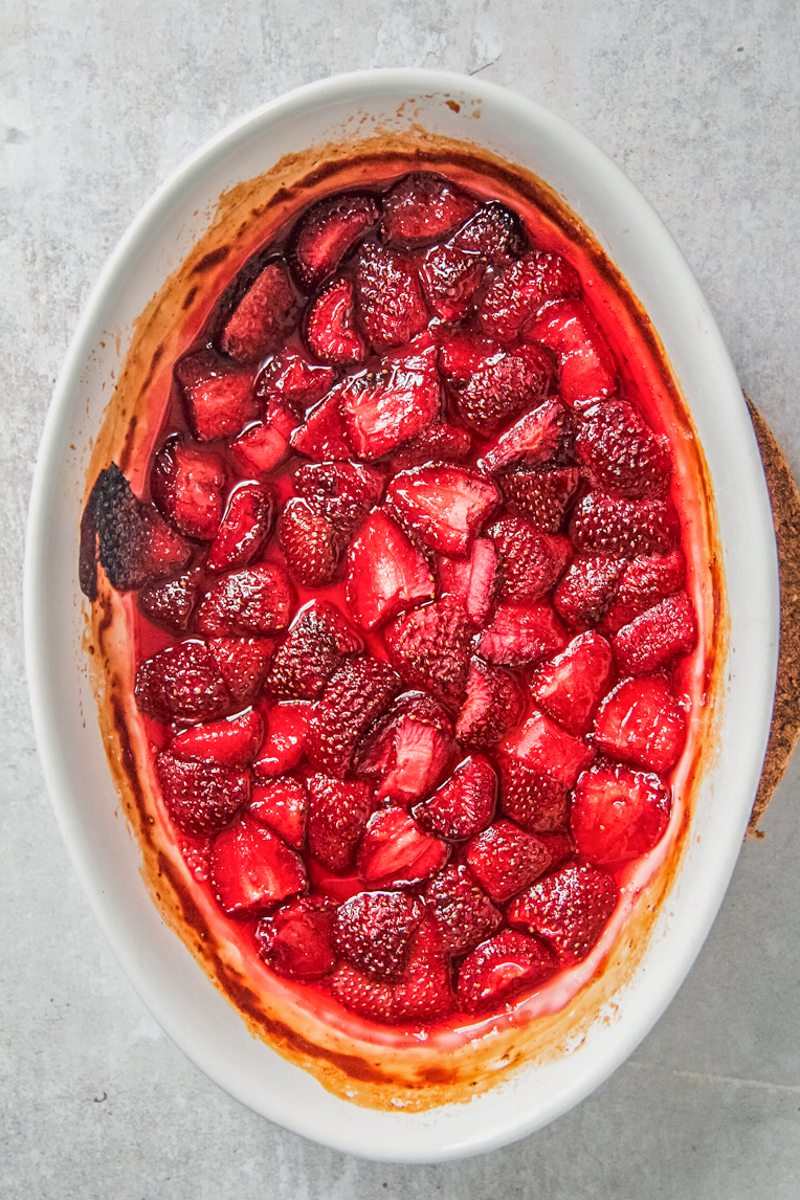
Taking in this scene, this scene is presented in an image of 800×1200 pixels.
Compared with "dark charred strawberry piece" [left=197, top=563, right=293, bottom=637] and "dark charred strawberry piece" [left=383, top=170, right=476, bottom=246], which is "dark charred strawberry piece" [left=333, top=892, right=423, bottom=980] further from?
"dark charred strawberry piece" [left=383, top=170, right=476, bottom=246]

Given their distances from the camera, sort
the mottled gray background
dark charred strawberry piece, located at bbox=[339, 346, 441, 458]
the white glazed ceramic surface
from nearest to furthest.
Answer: the white glazed ceramic surface, dark charred strawberry piece, located at bbox=[339, 346, 441, 458], the mottled gray background

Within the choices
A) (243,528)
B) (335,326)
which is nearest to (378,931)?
(243,528)

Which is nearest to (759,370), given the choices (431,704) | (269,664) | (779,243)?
(779,243)

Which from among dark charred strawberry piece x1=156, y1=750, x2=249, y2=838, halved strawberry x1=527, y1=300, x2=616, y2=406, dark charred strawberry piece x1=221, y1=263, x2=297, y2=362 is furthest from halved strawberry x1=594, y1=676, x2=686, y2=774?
dark charred strawberry piece x1=221, y1=263, x2=297, y2=362

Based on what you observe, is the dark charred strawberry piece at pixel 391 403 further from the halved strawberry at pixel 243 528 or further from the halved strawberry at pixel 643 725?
Result: the halved strawberry at pixel 643 725

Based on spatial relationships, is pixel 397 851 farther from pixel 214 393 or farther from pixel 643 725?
pixel 214 393

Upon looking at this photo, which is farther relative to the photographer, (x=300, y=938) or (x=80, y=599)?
(x=300, y=938)
